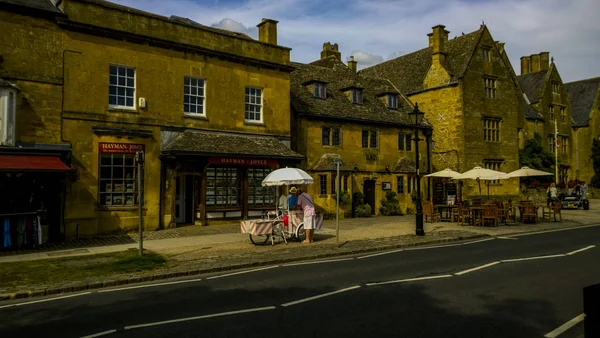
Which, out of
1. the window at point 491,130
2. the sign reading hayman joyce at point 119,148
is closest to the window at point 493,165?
the window at point 491,130

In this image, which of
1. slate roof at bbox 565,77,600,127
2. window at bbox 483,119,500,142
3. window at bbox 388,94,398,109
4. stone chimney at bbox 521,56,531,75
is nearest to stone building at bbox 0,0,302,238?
window at bbox 388,94,398,109

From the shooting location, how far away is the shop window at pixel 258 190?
71.4ft

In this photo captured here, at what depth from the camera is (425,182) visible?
1224 inches

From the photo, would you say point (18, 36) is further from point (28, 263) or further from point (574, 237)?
point (574, 237)

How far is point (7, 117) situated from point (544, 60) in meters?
55.0

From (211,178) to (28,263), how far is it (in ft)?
31.4

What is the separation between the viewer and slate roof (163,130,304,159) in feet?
60.9

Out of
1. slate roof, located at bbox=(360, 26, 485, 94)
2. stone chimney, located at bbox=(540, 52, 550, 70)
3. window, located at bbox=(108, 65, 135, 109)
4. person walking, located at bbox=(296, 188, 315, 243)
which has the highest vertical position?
stone chimney, located at bbox=(540, 52, 550, 70)

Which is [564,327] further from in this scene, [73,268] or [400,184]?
[400,184]

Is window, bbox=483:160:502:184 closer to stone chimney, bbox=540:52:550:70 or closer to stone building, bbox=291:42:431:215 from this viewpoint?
stone building, bbox=291:42:431:215

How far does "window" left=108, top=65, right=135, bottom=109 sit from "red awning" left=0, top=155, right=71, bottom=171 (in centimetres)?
376

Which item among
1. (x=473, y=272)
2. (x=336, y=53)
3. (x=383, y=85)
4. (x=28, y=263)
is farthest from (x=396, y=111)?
(x=28, y=263)

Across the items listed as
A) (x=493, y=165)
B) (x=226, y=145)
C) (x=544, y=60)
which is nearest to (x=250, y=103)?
(x=226, y=145)

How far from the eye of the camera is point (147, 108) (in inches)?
734
